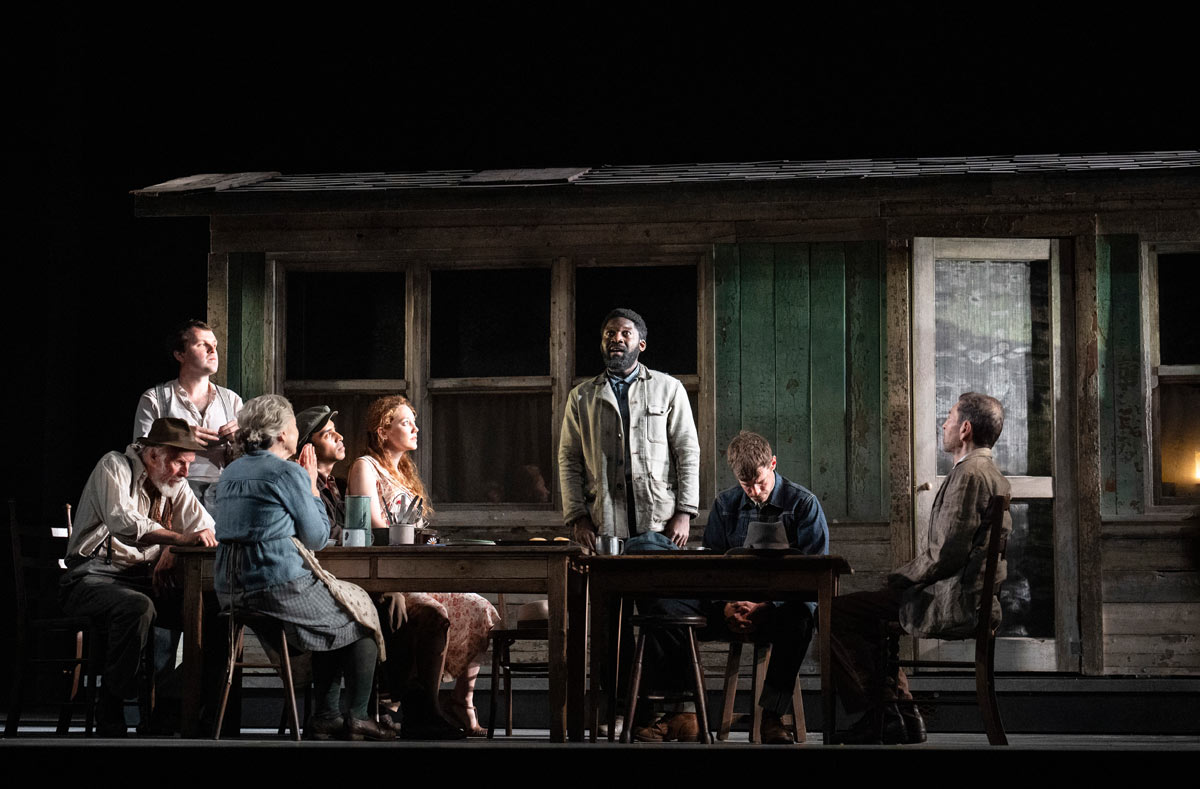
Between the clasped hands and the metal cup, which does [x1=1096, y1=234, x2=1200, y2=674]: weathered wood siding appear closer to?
the clasped hands

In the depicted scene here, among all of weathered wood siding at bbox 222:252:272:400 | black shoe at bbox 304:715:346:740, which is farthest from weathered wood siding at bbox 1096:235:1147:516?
weathered wood siding at bbox 222:252:272:400

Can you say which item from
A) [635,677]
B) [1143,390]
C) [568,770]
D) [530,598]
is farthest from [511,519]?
[568,770]

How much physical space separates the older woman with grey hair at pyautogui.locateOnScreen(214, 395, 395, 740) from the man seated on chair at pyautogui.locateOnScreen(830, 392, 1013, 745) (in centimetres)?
185

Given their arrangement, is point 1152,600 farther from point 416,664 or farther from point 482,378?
point 416,664

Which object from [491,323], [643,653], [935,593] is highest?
[491,323]

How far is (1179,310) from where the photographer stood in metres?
8.84

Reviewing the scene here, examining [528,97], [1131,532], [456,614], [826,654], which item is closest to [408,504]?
[456,614]

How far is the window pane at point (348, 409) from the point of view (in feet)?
28.3

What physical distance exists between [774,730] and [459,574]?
143cm

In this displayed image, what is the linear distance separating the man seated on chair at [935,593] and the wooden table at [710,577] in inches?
18.7

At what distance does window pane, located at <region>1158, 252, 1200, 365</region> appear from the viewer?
879 centimetres

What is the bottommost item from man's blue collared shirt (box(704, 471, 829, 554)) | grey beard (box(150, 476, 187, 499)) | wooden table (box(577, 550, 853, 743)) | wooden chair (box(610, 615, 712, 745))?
wooden chair (box(610, 615, 712, 745))

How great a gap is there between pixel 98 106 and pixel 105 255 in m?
1.17

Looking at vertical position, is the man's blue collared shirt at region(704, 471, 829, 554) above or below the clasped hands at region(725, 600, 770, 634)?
above
